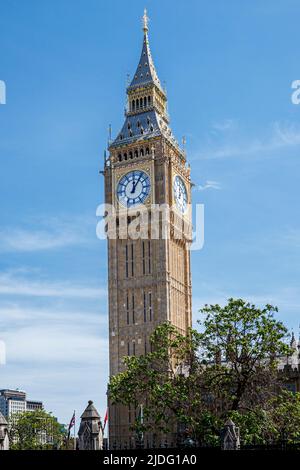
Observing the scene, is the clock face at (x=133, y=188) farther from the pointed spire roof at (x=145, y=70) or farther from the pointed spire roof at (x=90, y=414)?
the pointed spire roof at (x=90, y=414)

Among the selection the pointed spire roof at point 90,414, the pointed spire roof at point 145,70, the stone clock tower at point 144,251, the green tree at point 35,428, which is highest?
the pointed spire roof at point 145,70

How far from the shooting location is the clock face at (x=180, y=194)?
93.6 metres

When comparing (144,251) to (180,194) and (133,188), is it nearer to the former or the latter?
(133,188)

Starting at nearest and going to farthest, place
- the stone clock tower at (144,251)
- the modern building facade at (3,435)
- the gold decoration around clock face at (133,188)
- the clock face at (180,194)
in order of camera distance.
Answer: the modern building facade at (3,435), the stone clock tower at (144,251), the gold decoration around clock face at (133,188), the clock face at (180,194)

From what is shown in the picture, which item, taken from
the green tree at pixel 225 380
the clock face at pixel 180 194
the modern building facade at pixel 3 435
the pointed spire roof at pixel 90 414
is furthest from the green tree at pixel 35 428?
the modern building facade at pixel 3 435

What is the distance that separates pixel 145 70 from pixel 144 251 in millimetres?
26510

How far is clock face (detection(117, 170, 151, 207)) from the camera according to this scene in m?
92.1

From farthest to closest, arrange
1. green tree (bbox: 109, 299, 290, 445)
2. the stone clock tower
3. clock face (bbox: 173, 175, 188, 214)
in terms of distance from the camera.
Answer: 1. clock face (bbox: 173, 175, 188, 214)
2. the stone clock tower
3. green tree (bbox: 109, 299, 290, 445)

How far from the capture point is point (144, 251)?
9138cm

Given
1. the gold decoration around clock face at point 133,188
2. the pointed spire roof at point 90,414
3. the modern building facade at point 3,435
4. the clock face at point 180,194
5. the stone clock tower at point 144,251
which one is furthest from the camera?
the clock face at point 180,194

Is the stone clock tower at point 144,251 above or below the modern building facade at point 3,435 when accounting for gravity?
above

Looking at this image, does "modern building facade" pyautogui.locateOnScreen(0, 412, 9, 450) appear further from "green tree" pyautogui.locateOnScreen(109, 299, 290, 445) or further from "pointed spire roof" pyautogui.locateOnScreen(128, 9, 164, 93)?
"pointed spire roof" pyautogui.locateOnScreen(128, 9, 164, 93)

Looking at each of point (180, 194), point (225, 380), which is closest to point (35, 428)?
point (180, 194)

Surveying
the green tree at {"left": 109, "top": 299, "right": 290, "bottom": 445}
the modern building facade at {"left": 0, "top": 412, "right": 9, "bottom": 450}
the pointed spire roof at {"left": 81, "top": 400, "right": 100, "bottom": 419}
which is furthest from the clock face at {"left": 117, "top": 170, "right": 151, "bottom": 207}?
the modern building facade at {"left": 0, "top": 412, "right": 9, "bottom": 450}
